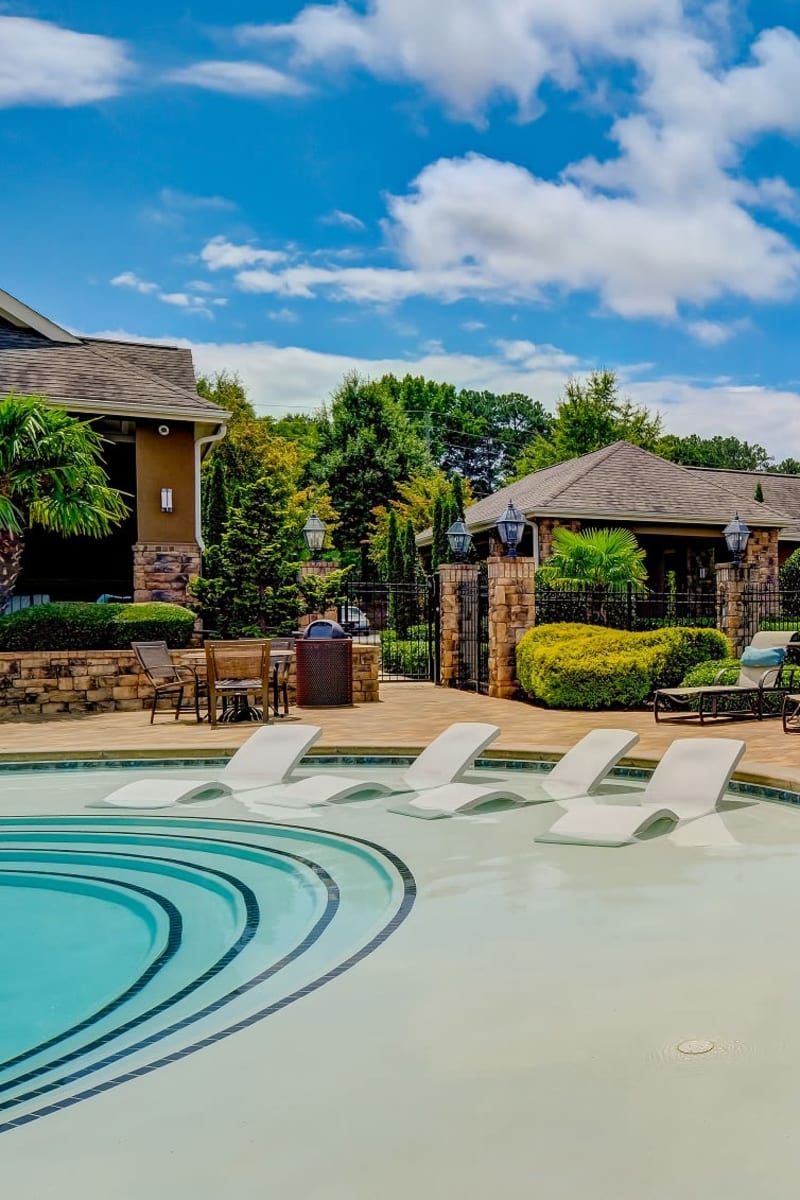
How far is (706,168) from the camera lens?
19.5 metres

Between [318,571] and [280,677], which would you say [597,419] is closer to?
[318,571]

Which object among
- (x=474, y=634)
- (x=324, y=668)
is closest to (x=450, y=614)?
(x=474, y=634)

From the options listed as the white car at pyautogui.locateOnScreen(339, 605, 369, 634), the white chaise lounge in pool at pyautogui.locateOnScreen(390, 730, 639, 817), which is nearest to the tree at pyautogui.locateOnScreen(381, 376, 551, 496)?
the white car at pyautogui.locateOnScreen(339, 605, 369, 634)

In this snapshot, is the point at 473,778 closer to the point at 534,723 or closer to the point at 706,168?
the point at 534,723

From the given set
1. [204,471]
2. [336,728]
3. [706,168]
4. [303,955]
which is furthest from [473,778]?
[204,471]

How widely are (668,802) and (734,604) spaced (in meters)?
10.0

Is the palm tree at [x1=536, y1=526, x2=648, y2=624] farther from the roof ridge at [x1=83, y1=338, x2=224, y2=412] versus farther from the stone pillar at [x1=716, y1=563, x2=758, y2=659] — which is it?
the roof ridge at [x1=83, y1=338, x2=224, y2=412]

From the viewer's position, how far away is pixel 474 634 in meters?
17.6

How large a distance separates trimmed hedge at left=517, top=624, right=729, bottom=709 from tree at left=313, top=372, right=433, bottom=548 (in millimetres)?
28516

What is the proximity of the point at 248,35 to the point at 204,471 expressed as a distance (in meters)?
13.8

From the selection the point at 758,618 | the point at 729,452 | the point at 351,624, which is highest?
the point at 729,452

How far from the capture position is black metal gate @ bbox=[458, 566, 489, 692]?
1717 centimetres

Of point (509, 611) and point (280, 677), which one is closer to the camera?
point (280, 677)

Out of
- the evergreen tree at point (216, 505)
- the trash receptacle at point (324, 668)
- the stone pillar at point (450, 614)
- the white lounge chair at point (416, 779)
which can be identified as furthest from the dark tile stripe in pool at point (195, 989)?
the evergreen tree at point (216, 505)
